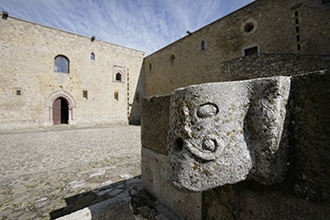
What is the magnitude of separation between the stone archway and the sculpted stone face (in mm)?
13697

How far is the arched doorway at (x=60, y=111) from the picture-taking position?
11945 mm

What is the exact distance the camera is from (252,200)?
0.86m

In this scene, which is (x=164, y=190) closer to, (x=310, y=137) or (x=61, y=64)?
(x=310, y=137)

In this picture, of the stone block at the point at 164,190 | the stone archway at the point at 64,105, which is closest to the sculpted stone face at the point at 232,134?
the stone block at the point at 164,190

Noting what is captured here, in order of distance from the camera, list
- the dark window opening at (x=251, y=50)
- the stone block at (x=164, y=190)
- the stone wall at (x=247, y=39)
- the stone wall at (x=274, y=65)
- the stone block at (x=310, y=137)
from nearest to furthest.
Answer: the stone block at (x=310, y=137) → the stone block at (x=164, y=190) → the stone wall at (x=274, y=65) → the stone wall at (x=247, y=39) → the dark window opening at (x=251, y=50)

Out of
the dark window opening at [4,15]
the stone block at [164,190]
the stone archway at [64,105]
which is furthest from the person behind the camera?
the stone archway at [64,105]

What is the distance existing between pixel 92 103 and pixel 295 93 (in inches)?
566

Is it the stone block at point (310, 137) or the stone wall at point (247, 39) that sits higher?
the stone wall at point (247, 39)

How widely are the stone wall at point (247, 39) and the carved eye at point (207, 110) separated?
839 cm

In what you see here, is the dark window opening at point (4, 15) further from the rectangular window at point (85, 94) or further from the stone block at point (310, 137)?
the stone block at point (310, 137)

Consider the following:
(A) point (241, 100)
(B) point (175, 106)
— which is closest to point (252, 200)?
(A) point (241, 100)

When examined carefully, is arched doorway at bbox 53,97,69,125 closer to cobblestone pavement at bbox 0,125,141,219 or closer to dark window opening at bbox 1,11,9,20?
dark window opening at bbox 1,11,9,20

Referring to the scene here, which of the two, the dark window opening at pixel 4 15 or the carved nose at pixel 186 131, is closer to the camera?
the carved nose at pixel 186 131

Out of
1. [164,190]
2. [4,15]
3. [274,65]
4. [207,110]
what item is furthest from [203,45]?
[4,15]
